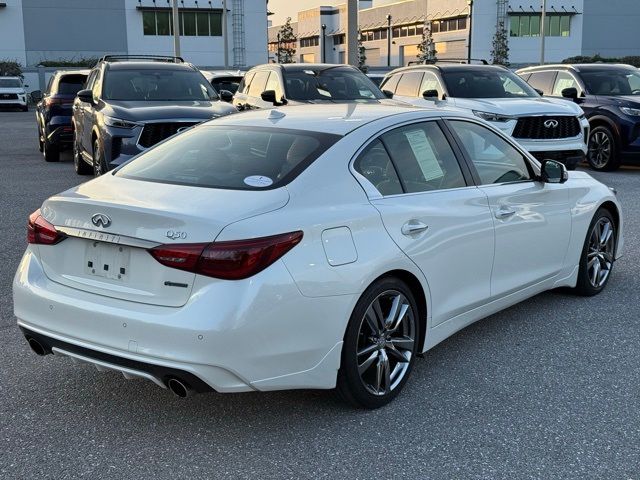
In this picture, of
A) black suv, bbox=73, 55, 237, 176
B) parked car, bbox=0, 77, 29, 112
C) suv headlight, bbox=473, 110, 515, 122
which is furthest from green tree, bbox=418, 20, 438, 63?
black suv, bbox=73, 55, 237, 176

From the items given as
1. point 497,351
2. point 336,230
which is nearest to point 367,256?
point 336,230

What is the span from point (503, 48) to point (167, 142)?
68947mm

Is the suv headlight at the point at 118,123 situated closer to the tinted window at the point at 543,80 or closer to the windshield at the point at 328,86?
the windshield at the point at 328,86

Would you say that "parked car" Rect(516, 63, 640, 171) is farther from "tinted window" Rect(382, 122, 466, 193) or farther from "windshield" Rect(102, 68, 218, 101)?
"tinted window" Rect(382, 122, 466, 193)

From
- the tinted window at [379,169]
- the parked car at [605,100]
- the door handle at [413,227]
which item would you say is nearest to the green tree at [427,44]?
the parked car at [605,100]

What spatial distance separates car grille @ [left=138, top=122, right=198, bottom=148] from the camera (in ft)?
34.1

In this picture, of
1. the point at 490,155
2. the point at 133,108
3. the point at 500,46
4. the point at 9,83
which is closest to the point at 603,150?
the point at 133,108

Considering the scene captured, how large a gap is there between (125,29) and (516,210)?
59086mm

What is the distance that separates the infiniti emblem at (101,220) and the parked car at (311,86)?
8985mm

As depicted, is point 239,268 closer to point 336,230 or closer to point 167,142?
point 336,230

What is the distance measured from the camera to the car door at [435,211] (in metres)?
4.25

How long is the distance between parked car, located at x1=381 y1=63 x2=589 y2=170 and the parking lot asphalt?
7398 mm

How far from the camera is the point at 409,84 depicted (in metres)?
14.6

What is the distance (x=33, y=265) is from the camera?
4070mm
